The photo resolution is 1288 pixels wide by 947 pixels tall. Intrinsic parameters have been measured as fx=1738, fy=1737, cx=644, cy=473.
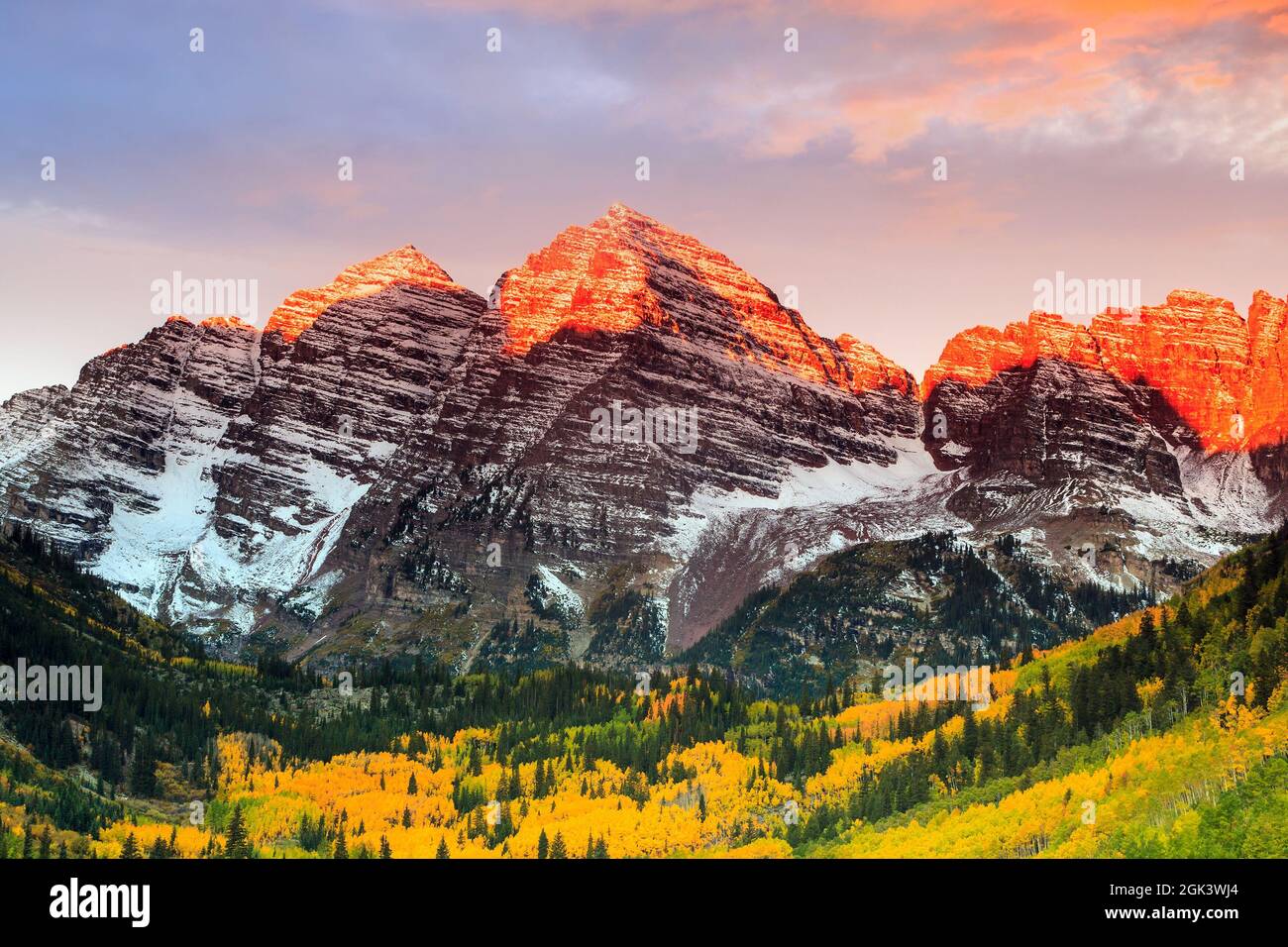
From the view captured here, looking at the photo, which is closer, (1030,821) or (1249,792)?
(1249,792)
